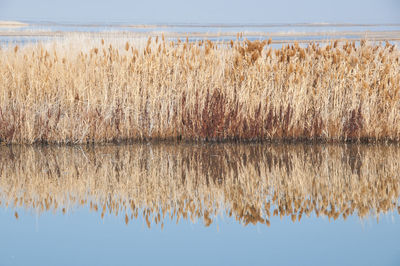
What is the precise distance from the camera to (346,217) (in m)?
6.36

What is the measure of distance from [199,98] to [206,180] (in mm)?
2376

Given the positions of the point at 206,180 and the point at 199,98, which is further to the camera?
the point at 199,98

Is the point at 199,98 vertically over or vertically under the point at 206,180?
over

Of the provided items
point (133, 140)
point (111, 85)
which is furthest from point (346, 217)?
point (111, 85)

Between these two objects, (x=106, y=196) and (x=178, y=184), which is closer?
(x=106, y=196)

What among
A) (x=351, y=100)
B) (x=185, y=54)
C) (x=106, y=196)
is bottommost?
(x=106, y=196)

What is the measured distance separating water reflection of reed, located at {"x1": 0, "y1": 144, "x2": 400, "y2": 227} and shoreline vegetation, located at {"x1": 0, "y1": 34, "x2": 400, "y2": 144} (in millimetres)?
352

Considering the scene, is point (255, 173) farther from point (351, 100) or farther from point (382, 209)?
point (351, 100)

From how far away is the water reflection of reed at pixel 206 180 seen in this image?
6.61m

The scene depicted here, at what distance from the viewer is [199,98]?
9.66m

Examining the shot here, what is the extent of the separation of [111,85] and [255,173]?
3.27 m

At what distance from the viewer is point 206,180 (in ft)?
24.9

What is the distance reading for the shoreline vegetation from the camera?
Result: 9531mm

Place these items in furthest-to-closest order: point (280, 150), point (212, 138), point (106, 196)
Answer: point (212, 138), point (280, 150), point (106, 196)
